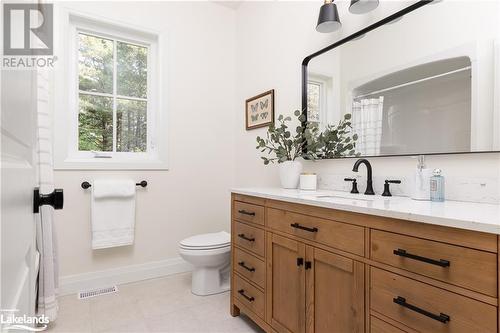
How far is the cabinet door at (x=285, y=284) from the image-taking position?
134 cm

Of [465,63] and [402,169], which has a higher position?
[465,63]

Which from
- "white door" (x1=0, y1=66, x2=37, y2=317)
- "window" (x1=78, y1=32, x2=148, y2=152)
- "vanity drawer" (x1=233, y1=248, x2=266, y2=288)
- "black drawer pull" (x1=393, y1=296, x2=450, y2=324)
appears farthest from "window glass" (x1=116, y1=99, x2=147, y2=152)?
"black drawer pull" (x1=393, y1=296, x2=450, y2=324)

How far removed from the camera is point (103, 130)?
2453 millimetres

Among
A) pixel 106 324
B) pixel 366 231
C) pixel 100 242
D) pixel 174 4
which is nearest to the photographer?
pixel 366 231

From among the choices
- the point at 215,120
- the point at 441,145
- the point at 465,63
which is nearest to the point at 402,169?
the point at 441,145

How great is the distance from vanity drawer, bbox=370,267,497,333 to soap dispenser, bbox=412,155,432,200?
0.46m

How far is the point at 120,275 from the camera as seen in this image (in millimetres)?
2387

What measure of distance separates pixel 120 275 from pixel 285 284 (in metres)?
1.62

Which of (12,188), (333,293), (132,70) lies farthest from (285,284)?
(132,70)

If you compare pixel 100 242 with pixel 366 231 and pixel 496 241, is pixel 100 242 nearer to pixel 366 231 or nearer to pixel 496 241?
pixel 366 231

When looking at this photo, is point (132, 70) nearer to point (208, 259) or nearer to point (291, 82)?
point (291, 82)

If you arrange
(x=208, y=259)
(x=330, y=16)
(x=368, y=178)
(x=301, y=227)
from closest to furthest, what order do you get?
1. (x=301, y=227)
2. (x=368, y=178)
3. (x=330, y=16)
4. (x=208, y=259)

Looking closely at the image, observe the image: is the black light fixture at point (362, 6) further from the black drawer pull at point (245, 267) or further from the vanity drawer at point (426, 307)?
the black drawer pull at point (245, 267)

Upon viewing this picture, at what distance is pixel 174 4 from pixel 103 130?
1.35 meters
